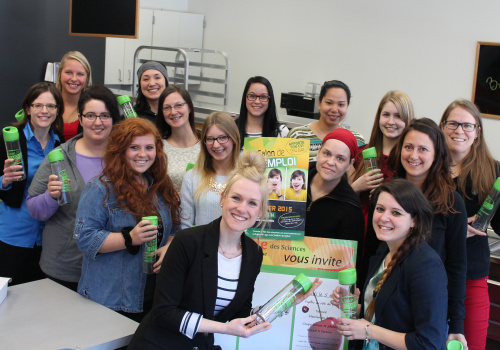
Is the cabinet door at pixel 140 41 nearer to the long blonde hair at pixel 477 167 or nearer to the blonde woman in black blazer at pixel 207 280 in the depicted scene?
the long blonde hair at pixel 477 167

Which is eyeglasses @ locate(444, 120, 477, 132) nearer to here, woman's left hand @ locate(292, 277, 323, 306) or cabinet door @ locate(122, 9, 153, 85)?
woman's left hand @ locate(292, 277, 323, 306)

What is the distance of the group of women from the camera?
6.55ft

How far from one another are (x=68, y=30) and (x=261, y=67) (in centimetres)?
305

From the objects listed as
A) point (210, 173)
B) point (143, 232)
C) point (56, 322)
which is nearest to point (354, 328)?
point (143, 232)

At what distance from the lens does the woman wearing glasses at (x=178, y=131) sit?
3.02 m

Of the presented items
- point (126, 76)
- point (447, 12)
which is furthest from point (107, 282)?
point (126, 76)

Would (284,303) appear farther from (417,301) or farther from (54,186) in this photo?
(54,186)

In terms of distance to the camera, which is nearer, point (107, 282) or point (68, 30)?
point (107, 282)

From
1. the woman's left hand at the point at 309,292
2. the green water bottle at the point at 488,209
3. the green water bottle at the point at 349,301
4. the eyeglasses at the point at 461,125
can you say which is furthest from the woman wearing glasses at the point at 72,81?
the green water bottle at the point at 488,209

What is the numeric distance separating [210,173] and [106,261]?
26.8 inches

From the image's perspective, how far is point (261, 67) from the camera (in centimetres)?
727

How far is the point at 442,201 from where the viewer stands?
2.24m

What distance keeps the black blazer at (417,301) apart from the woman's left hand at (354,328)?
6 cm

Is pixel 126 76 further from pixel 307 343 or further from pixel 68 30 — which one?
pixel 307 343
